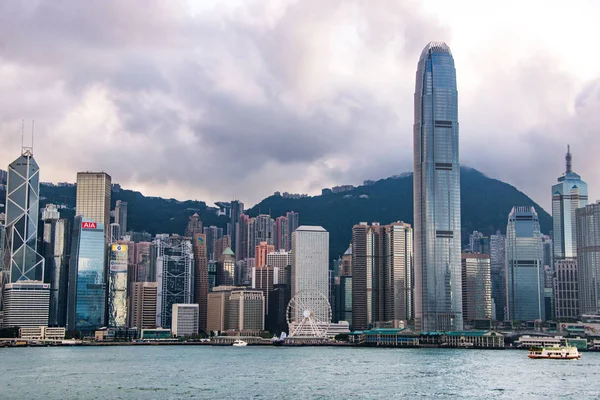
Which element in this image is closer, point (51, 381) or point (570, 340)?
point (51, 381)

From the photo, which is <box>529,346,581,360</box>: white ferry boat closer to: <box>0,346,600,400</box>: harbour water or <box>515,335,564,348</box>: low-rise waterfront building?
<box>0,346,600,400</box>: harbour water

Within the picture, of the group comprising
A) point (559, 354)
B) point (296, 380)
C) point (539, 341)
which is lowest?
point (296, 380)

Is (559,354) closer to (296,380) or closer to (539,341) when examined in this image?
(539,341)

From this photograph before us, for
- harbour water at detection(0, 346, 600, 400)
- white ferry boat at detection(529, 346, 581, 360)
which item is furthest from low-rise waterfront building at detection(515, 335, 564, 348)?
harbour water at detection(0, 346, 600, 400)

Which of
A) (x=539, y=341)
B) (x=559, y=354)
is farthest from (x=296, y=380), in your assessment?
(x=539, y=341)

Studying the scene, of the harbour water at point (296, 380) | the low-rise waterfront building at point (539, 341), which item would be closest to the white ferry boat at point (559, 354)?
the harbour water at point (296, 380)

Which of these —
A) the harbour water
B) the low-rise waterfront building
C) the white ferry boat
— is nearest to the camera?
the harbour water

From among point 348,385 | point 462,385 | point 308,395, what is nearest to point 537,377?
point 462,385

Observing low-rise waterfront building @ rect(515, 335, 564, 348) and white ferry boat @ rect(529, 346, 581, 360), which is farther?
low-rise waterfront building @ rect(515, 335, 564, 348)

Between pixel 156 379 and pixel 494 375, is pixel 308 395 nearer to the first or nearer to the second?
pixel 156 379

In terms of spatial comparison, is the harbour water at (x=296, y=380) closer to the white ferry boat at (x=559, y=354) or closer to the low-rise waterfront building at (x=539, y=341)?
the white ferry boat at (x=559, y=354)

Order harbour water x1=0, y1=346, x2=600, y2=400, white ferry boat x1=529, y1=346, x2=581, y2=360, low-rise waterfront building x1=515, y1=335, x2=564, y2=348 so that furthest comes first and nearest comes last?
1. low-rise waterfront building x1=515, y1=335, x2=564, y2=348
2. white ferry boat x1=529, y1=346, x2=581, y2=360
3. harbour water x1=0, y1=346, x2=600, y2=400
